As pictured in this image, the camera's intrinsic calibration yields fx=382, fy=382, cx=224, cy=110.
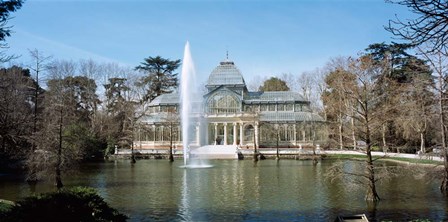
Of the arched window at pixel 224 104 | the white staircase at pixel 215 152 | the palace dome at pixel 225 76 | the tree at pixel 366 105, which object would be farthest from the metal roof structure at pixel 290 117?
the tree at pixel 366 105

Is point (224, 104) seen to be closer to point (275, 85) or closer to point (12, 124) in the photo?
point (275, 85)

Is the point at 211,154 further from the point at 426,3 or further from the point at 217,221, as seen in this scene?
the point at 426,3

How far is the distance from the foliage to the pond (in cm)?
273

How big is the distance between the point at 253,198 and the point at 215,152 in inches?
1135

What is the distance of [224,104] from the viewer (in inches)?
2172

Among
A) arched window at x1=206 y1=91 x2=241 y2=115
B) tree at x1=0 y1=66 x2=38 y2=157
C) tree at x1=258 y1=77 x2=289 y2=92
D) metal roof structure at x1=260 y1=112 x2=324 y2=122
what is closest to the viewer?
tree at x1=0 y1=66 x2=38 y2=157

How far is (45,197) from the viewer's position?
29.1ft

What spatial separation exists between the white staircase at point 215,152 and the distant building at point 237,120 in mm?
4187

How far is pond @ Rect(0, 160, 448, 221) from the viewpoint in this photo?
1310 centimetres

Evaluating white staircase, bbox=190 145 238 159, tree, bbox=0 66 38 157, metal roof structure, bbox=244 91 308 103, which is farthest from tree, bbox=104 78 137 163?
metal roof structure, bbox=244 91 308 103

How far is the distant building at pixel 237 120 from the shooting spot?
2002 inches

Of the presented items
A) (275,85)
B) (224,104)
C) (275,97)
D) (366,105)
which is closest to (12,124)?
(366,105)

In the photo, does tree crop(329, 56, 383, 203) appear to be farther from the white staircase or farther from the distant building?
the distant building

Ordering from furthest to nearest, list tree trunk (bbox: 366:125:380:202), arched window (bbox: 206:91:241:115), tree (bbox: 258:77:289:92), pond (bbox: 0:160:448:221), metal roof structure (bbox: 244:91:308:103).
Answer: tree (bbox: 258:77:289:92)
metal roof structure (bbox: 244:91:308:103)
arched window (bbox: 206:91:241:115)
tree trunk (bbox: 366:125:380:202)
pond (bbox: 0:160:448:221)
